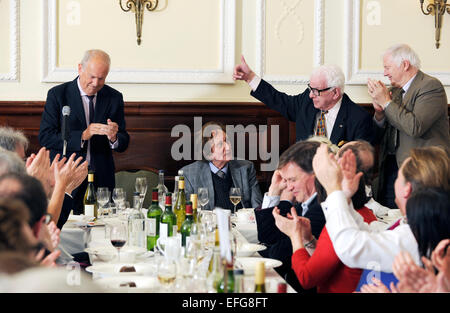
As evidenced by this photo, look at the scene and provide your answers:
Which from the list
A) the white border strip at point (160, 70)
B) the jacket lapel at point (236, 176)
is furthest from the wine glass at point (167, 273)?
the white border strip at point (160, 70)

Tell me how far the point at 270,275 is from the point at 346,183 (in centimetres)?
44

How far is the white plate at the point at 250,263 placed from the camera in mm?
2513

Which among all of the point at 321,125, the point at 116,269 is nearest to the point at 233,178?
the point at 321,125

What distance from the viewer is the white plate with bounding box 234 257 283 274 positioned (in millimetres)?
2513

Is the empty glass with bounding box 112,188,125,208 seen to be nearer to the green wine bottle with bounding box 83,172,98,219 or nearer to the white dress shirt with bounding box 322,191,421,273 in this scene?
the green wine bottle with bounding box 83,172,98,219

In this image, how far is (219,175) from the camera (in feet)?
15.0

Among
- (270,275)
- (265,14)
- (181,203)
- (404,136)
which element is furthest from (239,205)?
(270,275)

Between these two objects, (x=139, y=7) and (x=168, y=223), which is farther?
(x=139, y=7)

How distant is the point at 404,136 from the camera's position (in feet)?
15.0

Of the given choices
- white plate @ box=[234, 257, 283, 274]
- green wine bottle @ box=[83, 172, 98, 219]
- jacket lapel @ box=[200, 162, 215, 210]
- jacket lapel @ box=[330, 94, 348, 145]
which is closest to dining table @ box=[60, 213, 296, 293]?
white plate @ box=[234, 257, 283, 274]

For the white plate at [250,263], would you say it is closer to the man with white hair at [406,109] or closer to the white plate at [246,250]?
the white plate at [246,250]

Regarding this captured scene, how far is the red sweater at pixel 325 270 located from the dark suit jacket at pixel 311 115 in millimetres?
2234

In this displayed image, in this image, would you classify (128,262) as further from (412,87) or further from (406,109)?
(412,87)

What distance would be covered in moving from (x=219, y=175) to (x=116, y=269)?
2151mm
